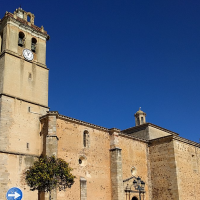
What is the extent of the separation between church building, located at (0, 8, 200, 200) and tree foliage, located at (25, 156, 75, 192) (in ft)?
4.27

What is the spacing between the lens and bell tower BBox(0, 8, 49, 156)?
21.8 metres

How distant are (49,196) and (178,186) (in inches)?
528

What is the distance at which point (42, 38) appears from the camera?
27.7 m

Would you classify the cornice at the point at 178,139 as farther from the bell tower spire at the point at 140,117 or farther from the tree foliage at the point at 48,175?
the tree foliage at the point at 48,175

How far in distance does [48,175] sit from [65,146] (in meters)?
4.17

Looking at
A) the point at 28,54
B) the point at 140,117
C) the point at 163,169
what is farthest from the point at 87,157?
the point at 140,117

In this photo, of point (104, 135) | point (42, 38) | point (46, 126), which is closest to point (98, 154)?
point (104, 135)

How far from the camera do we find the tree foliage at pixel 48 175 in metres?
18.7

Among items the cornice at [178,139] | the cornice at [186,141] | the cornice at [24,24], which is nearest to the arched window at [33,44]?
the cornice at [24,24]

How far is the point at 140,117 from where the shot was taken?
123ft

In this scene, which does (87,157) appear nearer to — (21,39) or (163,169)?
(163,169)

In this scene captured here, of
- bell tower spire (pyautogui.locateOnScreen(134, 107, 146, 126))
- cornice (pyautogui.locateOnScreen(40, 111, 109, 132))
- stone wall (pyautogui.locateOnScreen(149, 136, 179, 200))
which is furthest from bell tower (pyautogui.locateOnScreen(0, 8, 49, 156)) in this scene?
bell tower spire (pyautogui.locateOnScreen(134, 107, 146, 126))

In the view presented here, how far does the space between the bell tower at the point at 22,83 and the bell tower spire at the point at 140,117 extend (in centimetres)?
1569

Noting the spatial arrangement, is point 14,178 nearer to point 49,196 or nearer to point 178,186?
point 49,196
